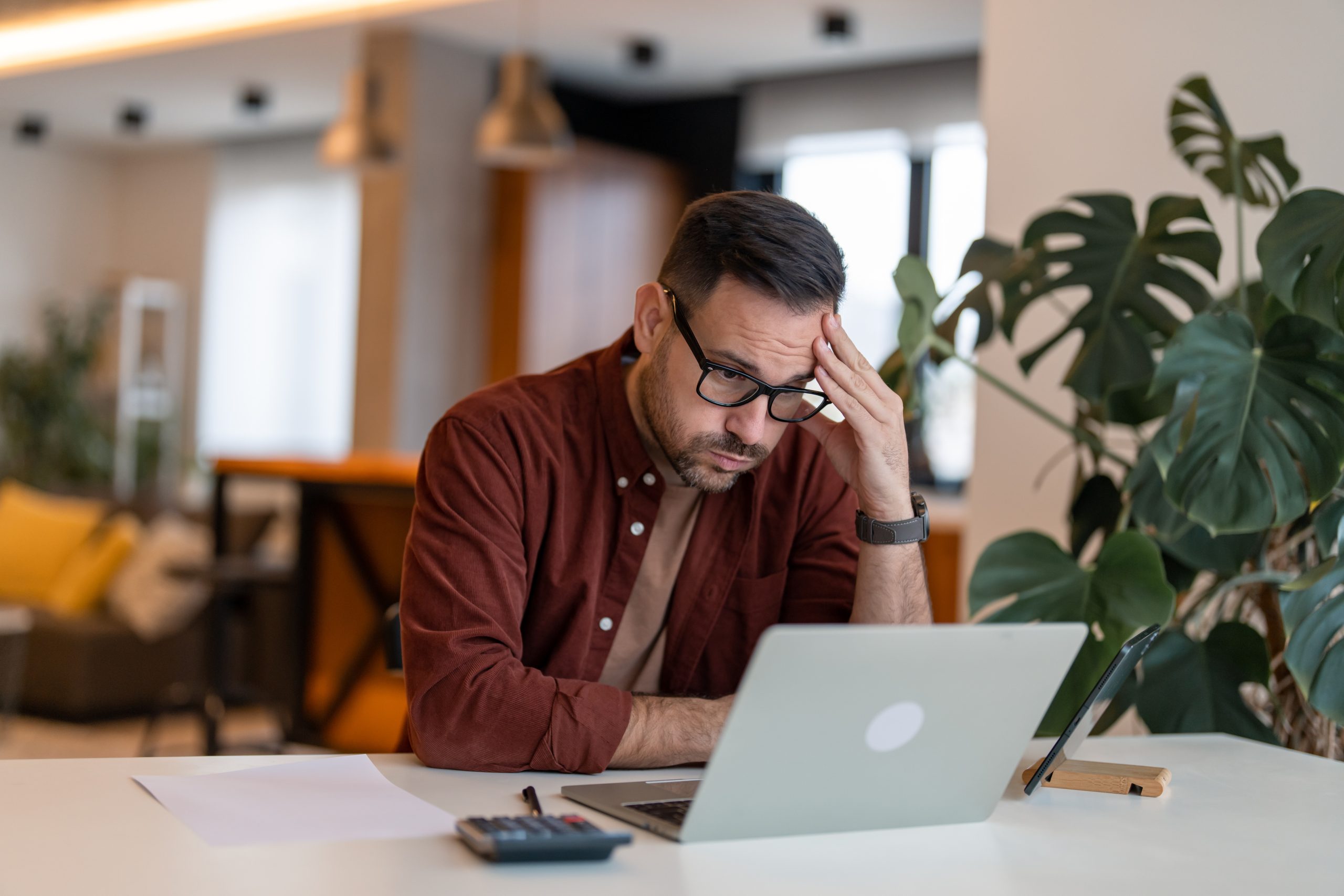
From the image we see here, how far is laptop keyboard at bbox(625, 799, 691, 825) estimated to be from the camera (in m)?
1.22

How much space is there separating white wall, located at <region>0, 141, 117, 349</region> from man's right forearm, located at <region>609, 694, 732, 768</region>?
8348 millimetres

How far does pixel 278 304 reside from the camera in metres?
8.69

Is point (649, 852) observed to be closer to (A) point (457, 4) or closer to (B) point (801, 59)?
(A) point (457, 4)

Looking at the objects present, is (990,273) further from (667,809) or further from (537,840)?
(537,840)

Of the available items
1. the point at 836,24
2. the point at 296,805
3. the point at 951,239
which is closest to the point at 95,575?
the point at 836,24

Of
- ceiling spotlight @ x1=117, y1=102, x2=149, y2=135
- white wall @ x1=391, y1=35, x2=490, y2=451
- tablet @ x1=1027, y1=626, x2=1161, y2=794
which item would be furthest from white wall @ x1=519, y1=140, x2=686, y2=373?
tablet @ x1=1027, y1=626, x2=1161, y2=794

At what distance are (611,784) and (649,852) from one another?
0.27m

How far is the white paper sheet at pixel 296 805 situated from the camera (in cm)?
114

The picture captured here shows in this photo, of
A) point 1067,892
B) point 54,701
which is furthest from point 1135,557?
point 54,701

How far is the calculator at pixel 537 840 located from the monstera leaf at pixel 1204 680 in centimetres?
128

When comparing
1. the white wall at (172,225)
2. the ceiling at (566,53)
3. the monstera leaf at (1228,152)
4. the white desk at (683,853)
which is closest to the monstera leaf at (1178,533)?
the monstera leaf at (1228,152)

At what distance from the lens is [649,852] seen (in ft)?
3.70

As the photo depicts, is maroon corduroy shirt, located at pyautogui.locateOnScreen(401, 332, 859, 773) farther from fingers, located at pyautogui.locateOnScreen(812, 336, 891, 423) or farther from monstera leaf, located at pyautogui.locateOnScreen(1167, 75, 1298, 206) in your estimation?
monstera leaf, located at pyautogui.locateOnScreen(1167, 75, 1298, 206)

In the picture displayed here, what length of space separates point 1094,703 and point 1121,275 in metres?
1.06
